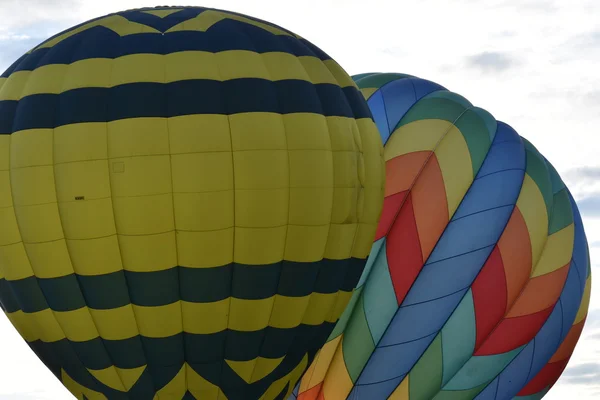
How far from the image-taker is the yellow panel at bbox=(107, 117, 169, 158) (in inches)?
401

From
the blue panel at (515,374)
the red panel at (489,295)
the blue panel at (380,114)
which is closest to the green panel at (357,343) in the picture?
the red panel at (489,295)

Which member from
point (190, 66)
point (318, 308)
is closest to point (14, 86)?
point (190, 66)

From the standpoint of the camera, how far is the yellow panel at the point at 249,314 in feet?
35.1

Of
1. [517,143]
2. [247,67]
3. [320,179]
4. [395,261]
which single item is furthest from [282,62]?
[517,143]

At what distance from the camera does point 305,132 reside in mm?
10656

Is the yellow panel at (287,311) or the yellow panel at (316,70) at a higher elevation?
the yellow panel at (316,70)

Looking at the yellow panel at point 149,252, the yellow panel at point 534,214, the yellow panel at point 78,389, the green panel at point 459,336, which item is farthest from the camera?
the yellow panel at point 534,214

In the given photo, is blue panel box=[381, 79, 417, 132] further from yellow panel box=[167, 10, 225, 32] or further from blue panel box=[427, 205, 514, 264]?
yellow panel box=[167, 10, 225, 32]

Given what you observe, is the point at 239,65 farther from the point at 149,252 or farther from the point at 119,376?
the point at 119,376

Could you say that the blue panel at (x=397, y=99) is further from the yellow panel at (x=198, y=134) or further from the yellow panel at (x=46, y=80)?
the yellow panel at (x=46, y=80)

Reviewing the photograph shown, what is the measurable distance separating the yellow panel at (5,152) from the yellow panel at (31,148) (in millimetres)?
56

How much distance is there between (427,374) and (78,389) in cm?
380

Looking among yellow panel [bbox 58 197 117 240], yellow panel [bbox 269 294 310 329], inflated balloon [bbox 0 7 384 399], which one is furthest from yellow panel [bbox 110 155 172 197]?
yellow panel [bbox 269 294 310 329]

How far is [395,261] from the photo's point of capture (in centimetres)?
1328
